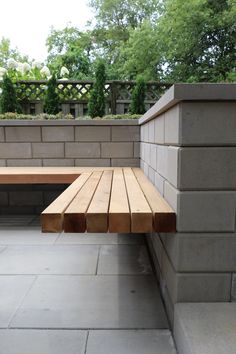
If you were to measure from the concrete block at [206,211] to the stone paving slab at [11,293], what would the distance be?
3.37ft

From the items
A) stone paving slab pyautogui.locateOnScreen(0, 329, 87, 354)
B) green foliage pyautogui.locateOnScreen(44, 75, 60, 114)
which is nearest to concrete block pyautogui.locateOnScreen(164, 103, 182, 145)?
stone paving slab pyautogui.locateOnScreen(0, 329, 87, 354)

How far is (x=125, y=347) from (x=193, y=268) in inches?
17.9

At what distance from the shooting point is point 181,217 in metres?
1.22

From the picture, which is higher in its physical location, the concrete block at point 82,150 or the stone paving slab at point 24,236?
the concrete block at point 82,150

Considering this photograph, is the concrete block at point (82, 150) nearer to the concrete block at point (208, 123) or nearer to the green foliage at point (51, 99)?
the green foliage at point (51, 99)

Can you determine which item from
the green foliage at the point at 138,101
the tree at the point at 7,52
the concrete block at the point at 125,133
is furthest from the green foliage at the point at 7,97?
the tree at the point at 7,52

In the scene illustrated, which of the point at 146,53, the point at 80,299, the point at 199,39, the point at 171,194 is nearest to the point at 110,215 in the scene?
the point at 171,194

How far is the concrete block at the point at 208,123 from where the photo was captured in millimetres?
1159

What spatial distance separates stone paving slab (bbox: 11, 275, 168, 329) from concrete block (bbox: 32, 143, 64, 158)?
2.03 m

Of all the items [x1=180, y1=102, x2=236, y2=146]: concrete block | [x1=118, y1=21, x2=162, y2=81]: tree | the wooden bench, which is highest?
[x1=118, y1=21, x2=162, y2=81]: tree

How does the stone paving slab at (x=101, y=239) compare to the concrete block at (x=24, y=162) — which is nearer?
the stone paving slab at (x=101, y=239)

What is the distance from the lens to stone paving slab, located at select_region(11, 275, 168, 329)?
1.43 metres

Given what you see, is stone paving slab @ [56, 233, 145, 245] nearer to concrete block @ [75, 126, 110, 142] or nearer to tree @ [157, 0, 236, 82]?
concrete block @ [75, 126, 110, 142]

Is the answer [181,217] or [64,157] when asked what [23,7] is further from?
[181,217]
